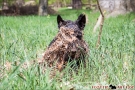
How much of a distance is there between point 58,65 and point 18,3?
2266 cm

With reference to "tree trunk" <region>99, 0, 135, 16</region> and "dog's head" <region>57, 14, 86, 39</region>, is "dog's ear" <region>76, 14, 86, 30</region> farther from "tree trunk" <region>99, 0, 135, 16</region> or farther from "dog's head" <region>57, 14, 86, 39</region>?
"tree trunk" <region>99, 0, 135, 16</region>

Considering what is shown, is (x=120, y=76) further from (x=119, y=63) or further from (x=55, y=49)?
(x=55, y=49)

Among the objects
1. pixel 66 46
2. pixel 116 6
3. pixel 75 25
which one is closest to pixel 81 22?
pixel 75 25

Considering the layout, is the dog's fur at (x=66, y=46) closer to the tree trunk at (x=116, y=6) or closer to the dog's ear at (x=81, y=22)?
the dog's ear at (x=81, y=22)

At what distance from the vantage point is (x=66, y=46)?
106 inches

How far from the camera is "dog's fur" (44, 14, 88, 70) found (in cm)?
270

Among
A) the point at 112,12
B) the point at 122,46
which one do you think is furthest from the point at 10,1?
the point at 122,46

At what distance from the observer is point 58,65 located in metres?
2.75

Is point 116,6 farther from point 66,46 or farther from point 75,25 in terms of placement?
point 66,46

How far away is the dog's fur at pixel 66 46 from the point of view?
8.85 ft

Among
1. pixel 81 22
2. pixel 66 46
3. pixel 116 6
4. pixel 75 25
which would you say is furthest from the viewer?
pixel 116 6

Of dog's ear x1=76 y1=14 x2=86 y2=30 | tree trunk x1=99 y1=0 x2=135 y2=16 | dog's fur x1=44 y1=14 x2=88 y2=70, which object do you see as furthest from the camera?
tree trunk x1=99 y1=0 x2=135 y2=16

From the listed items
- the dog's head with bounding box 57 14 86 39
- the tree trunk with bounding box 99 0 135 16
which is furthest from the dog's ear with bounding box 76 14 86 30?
the tree trunk with bounding box 99 0 135 16

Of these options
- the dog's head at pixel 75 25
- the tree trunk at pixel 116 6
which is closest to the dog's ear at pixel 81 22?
the dog's head at pixel 75 25
